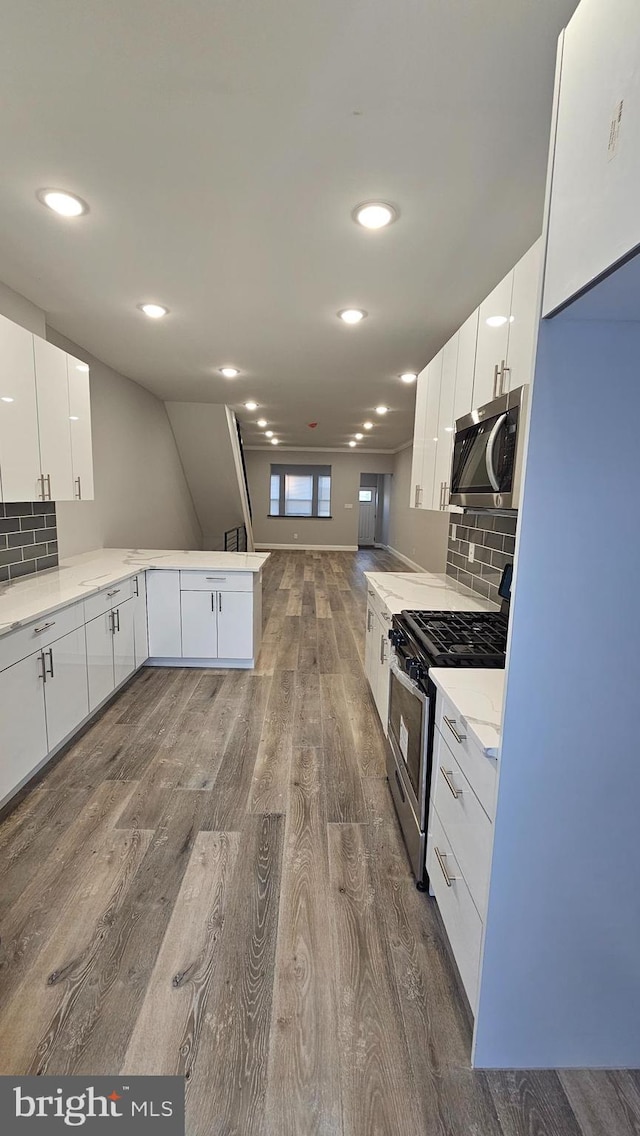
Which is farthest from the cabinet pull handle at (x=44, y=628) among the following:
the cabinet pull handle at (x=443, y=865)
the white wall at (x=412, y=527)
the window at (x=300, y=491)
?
the window at (x=300, y=491)

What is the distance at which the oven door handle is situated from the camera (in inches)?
70.2

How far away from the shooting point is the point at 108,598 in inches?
125

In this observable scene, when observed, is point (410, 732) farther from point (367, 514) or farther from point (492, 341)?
point (367, 514)

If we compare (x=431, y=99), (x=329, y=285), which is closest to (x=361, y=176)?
(x=431, y=99)

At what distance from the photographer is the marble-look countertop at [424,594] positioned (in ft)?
8.76

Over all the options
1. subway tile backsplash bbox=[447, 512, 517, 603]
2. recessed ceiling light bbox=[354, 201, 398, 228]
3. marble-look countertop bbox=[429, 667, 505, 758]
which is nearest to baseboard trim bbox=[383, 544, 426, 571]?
subway tile backsplash bbox=[447, 512, 517, 603]

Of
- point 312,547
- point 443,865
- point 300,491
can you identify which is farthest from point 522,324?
point 300,491

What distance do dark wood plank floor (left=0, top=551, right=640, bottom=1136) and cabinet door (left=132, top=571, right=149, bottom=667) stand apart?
100cm

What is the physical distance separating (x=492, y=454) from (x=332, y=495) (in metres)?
10.6

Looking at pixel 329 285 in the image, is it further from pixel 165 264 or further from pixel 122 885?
pixel 122 885

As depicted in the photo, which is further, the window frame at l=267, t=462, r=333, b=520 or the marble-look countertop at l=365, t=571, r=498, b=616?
the window frame at l=267, t=462, r=333, b=520

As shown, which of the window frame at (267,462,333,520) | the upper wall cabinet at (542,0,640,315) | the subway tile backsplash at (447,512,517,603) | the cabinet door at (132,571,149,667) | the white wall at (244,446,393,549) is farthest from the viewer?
the window frame at (267,462,333,520)

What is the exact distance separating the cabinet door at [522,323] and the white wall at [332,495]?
10.4 m

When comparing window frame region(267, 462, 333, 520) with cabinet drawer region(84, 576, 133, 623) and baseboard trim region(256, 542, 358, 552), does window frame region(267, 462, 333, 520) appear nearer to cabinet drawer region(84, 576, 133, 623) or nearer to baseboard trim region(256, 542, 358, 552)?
baseboard trim region(256, 542, 358, 552)
